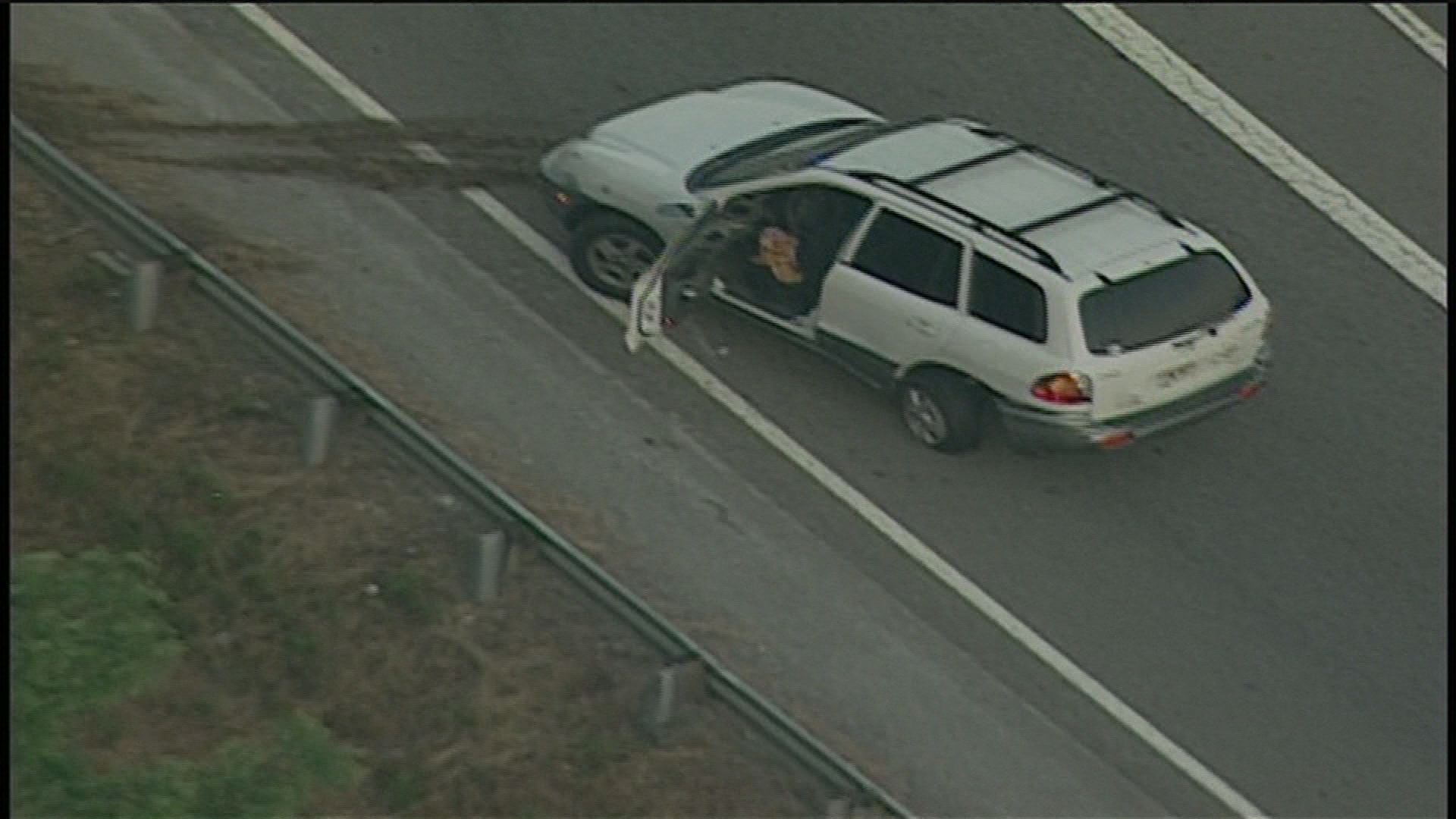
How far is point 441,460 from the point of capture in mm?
13602

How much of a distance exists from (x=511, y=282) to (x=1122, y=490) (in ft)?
13.1

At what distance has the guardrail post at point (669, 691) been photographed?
12.5 meters

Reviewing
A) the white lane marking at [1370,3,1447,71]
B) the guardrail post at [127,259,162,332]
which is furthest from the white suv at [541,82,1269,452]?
the white lane marking at [1370,3,1447,71]

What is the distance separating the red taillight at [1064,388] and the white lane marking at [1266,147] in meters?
3.34

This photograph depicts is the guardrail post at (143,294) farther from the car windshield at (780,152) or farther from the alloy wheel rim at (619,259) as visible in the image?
the car windshield at (780,152)

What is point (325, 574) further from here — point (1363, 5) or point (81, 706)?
point (1363, 5)

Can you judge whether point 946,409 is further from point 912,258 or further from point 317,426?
point 317,426

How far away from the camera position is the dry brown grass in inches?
490

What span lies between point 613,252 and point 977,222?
97.3 inches

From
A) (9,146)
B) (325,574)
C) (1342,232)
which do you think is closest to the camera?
(325,574)

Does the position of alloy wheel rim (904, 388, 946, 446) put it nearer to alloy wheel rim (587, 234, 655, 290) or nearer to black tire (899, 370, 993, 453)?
black tire (899, 370, 993, 453)

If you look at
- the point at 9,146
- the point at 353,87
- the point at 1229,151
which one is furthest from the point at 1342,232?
the point at 9,146

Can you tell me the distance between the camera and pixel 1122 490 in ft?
48.5

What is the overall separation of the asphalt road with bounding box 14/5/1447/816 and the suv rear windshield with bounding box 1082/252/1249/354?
1033mm
